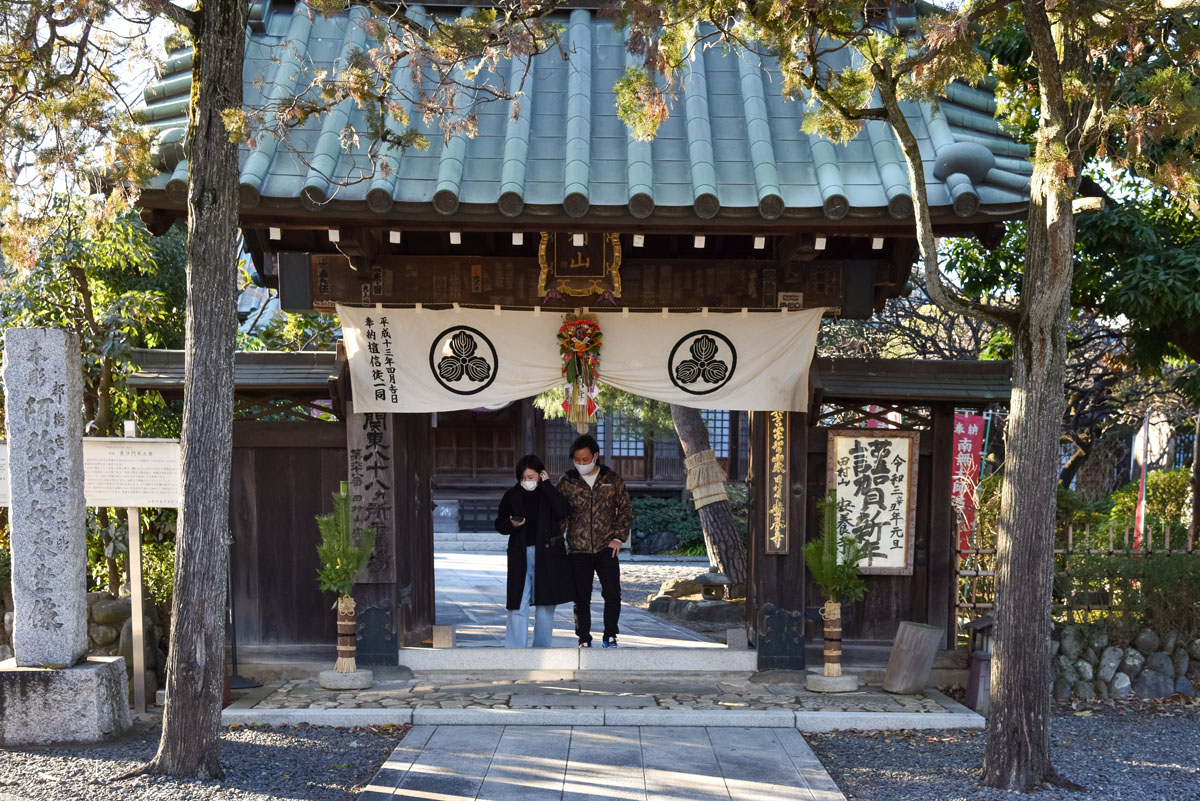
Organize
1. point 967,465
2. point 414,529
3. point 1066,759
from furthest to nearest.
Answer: point 967,465, point 414,529, point 1066,759

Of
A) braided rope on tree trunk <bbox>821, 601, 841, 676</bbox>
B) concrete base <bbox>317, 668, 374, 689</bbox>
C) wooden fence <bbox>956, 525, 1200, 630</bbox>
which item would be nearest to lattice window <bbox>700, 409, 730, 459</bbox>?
wooden fence <bbox>956, 525, 1200, 630</bbox>

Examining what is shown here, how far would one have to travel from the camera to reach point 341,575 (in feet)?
25.9

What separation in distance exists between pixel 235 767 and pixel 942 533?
237 inches

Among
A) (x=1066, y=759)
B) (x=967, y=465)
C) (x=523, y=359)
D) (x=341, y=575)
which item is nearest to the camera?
(x=1066, y=759)

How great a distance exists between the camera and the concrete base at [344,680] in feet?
25.8

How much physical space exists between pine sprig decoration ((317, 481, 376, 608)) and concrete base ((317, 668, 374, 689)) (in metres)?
0.63

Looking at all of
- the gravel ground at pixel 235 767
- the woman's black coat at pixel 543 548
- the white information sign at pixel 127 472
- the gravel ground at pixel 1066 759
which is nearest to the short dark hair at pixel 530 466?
the woman's black coat at pixel 543 548

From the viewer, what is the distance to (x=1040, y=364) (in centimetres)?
572

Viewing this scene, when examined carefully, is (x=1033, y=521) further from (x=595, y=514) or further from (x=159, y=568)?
(x=159, y=568)

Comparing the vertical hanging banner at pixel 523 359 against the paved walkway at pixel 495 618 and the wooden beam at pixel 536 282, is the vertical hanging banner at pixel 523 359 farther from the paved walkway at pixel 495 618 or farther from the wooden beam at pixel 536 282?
Answer: the paved walkway at pixel 495 618

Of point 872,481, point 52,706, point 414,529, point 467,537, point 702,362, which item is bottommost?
point 467,537

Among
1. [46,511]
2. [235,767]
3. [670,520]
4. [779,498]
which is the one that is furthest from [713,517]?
[670,520]

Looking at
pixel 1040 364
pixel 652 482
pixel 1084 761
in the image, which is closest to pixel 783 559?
pixel 1084 761

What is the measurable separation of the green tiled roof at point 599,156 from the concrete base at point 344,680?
369 cm
